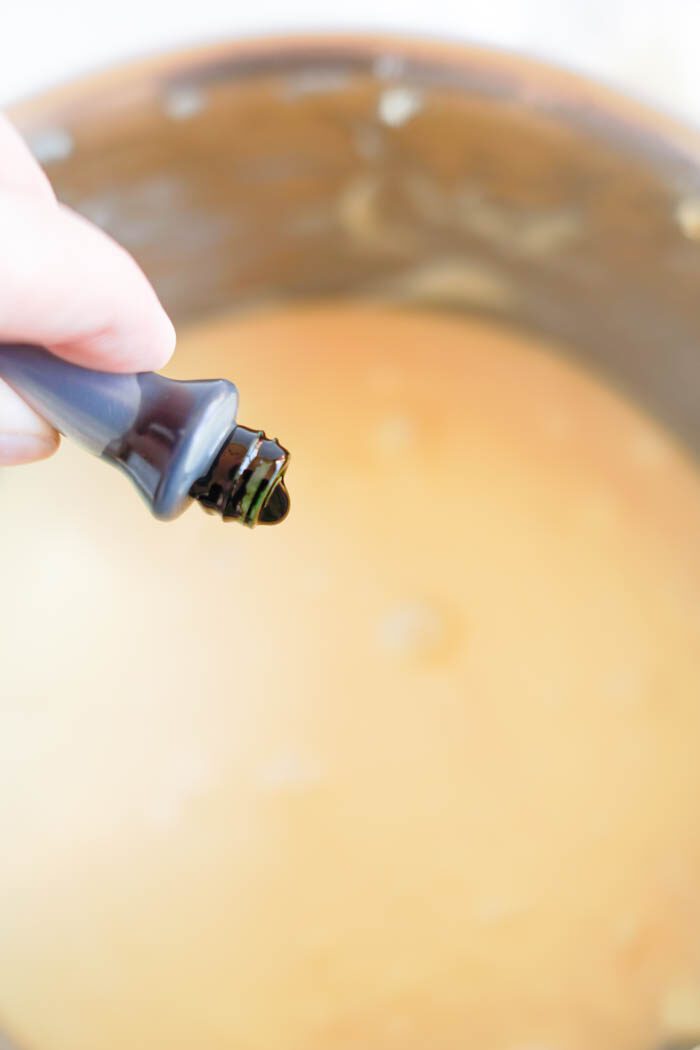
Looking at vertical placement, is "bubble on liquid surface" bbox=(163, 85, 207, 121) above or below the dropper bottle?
above

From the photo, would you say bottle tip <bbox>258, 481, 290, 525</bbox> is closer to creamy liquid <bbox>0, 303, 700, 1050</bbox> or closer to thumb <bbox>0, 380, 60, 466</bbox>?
thumb <bbox>0, 380, 60, 466</bbox>

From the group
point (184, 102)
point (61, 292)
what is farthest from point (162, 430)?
point (184, 102)

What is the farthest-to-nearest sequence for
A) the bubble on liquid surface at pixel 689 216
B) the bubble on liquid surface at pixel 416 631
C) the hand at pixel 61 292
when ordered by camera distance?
the bubble on liquid surface at pixel 416 631, the bubble on liquid surface at pixel 689 216, the hand at pixel 61 292

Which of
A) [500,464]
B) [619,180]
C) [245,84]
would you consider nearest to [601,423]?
[500,464]

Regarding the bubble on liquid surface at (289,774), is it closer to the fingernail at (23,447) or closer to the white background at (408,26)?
the fingernail at (23,447)

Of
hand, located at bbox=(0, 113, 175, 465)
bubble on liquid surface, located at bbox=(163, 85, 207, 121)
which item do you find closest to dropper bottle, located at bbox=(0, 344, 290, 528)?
hand, located at bbox=(0, 113, 175, 465)

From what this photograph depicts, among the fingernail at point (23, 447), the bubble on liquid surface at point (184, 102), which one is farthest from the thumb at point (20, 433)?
the bubble on liquid surface at point (184, 102)
